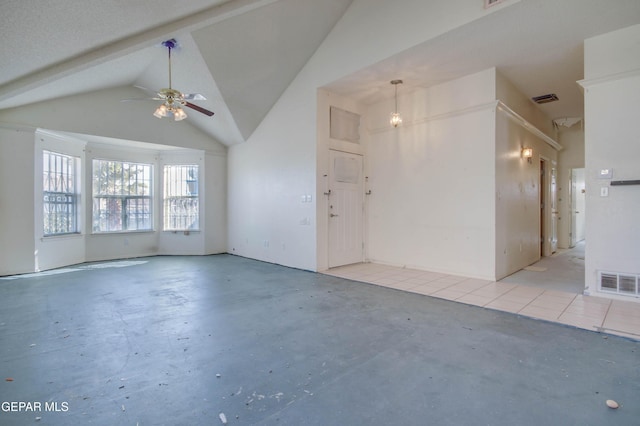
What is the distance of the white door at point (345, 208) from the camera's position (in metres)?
5.64

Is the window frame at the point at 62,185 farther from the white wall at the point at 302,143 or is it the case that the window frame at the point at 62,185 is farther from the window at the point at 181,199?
the white wall at the point at 302,143

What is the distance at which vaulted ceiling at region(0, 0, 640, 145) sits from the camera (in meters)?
2.76

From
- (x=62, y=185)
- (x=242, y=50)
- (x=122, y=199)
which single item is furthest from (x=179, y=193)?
(x=242, y=50)

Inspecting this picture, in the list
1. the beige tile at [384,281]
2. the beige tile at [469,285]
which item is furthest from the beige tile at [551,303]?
the beige tile at [384,281]

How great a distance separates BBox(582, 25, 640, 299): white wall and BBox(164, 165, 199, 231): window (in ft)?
24.5

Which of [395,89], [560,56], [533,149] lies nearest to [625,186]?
[560,56]

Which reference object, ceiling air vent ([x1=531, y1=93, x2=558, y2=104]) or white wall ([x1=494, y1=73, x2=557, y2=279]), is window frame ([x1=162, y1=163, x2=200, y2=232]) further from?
ceiling air vent ([x1=531, y1=93, x2=558, y2=104])

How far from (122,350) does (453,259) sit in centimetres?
452

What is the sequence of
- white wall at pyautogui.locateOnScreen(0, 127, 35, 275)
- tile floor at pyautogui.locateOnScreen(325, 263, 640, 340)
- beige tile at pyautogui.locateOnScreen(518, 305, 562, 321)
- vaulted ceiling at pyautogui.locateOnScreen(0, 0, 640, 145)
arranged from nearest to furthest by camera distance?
vaulted ceiling at pyautogui.locateOnScreen(0, 0, 640, 145)
tile floor at pyautogui.locateOnScreen(325, 263, 640, 340)
beige tile at pyautogui.locateOnScreen(518, 305, 562, 321)
white wall at pyautogui.locateOnScreen(0, 127, 35, 275)

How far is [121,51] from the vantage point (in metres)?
3.14

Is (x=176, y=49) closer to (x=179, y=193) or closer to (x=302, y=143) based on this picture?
(x=302, y=143)

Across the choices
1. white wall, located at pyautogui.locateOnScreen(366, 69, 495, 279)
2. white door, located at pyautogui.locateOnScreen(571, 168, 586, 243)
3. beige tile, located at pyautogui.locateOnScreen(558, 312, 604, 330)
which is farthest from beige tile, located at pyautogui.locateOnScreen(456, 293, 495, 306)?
white door, located at pyautogui.locateOnScreen(571, 168, 586, 243)

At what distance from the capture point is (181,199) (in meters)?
7.68

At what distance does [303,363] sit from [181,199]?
6533 millimetres
